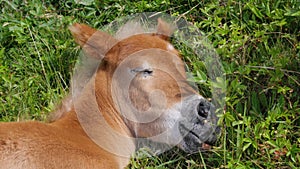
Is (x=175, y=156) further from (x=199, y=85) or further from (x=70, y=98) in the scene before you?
(x=70, y=98)

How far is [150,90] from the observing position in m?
4.55

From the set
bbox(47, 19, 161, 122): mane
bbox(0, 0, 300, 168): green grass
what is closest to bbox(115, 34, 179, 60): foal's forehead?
bbox(47, 19, 161, 122): mane

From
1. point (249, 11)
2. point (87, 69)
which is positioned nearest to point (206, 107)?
point (87, 69)

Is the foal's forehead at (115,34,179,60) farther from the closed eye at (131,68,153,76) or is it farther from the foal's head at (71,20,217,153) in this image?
the closed eye at (131,68,153,76)

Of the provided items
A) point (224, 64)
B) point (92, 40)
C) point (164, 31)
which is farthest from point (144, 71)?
point (224, 64)

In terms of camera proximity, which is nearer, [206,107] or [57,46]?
[206,107]

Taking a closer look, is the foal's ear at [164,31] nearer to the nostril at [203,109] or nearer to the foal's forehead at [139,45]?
the foal's forehead at [139,45]

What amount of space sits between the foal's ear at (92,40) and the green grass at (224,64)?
0.79m

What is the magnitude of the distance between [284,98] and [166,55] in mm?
1078

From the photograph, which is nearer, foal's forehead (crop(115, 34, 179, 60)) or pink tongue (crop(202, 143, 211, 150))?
foal's forehead (crop(115, 34, 179, 60))

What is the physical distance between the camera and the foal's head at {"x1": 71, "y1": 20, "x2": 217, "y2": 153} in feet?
14.9

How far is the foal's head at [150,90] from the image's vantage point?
4.54m

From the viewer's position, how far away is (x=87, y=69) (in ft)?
16.1

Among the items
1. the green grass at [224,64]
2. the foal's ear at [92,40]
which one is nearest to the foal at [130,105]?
the foal's ear at [92,40]
